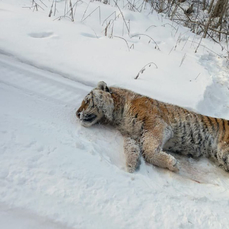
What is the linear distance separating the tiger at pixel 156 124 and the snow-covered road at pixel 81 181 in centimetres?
14

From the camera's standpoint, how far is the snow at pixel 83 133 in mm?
2029

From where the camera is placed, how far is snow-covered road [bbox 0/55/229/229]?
1.95 m

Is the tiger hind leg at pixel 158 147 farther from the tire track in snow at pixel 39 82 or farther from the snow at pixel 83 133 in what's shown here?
the tire track in snow at pixel 39 82

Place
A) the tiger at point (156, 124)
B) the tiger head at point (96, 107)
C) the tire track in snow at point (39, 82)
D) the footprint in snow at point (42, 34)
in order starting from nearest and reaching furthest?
the tiger at point (156, 124) → the tiger head at point (96, 107) → the tire track in snow at point (39, 82) → the footprint in snow at point (42, 34)

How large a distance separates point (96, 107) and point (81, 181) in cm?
134

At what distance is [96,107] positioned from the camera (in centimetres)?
341

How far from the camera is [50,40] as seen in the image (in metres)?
4.89

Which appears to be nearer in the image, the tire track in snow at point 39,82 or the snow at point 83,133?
the snow at point 83,133

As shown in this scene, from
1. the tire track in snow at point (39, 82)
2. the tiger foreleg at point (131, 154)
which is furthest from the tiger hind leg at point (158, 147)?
the tire track in snow at point (39, 82)

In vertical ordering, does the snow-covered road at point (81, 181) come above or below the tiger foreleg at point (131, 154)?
above

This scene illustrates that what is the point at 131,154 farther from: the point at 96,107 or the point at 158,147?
the point at 96,107

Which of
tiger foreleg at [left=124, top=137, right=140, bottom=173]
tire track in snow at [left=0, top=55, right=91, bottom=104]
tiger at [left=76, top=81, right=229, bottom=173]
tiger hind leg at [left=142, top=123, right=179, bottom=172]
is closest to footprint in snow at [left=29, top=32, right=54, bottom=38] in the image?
tire track in snow at [left=0, top=55, right=91, bottom=104]

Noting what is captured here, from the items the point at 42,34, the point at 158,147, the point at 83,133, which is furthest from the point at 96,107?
the point at 42,34

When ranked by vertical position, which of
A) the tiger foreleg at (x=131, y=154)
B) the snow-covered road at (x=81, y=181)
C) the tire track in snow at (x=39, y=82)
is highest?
the tire track in snow at (x=39, y=82)
